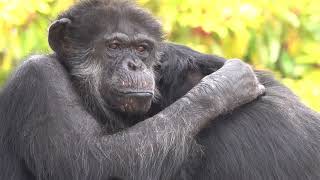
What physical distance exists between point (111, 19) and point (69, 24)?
15 centimetres

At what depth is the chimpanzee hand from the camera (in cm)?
303

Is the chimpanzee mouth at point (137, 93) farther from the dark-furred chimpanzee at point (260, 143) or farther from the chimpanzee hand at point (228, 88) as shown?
the dark-furred chimpanzee at point (260, 143)

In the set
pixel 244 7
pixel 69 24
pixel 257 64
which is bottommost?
pixel 257 64

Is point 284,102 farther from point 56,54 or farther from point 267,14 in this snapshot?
point 267,14

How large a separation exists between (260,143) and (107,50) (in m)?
0.64

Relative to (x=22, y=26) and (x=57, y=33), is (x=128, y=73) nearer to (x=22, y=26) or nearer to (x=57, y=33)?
(x=57, y=33)

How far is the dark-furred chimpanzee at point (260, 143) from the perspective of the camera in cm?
306

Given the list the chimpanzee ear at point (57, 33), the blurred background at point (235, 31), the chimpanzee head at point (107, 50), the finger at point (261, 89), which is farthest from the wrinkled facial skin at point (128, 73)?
the blurred background at point (235, 31)

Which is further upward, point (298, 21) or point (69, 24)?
point (69, 24)

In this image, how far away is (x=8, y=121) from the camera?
302 centimetres

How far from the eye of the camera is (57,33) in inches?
123

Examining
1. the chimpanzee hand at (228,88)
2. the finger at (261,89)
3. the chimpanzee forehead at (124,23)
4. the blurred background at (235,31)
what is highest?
the chimpanzee forehead at (124,23)

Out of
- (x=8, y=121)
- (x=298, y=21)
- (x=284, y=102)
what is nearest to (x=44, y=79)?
(x=8, y=121)

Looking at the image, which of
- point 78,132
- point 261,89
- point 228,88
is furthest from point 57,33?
point 261,89
